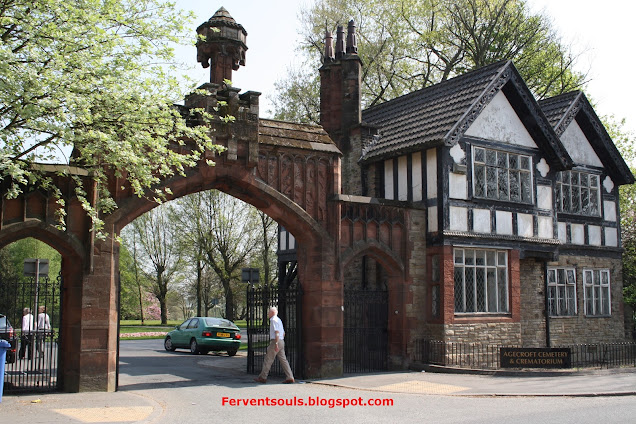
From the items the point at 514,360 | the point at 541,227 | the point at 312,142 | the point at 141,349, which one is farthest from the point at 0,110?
the point at 141,349

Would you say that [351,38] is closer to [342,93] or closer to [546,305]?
[342,93]

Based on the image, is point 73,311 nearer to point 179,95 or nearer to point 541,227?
point 179,95

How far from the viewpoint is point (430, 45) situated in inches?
1377

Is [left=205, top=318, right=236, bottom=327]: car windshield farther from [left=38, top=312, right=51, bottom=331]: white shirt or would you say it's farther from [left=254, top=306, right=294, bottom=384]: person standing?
[left=254, top=306, right=294, bottom=384]: person standing

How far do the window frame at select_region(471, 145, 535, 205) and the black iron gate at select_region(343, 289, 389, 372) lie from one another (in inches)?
169

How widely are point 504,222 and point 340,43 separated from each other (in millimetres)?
8529

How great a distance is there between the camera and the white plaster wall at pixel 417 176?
804 inches

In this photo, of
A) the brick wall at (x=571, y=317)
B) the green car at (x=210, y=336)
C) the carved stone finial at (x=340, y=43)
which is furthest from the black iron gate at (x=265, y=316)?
the carved stone finial at (x=340, y=43)

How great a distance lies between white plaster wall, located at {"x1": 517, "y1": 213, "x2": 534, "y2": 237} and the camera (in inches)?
838

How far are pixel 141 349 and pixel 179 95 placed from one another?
57.8 ft

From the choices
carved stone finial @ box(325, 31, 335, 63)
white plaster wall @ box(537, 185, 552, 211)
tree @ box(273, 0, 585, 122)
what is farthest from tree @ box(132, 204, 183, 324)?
white plaster wall @ box(537, 185, 552, 211)

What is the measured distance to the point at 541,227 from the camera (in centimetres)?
2192

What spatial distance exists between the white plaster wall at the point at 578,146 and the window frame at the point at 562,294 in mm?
4098

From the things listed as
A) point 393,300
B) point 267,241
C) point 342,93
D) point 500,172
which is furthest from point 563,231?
point 267,241
